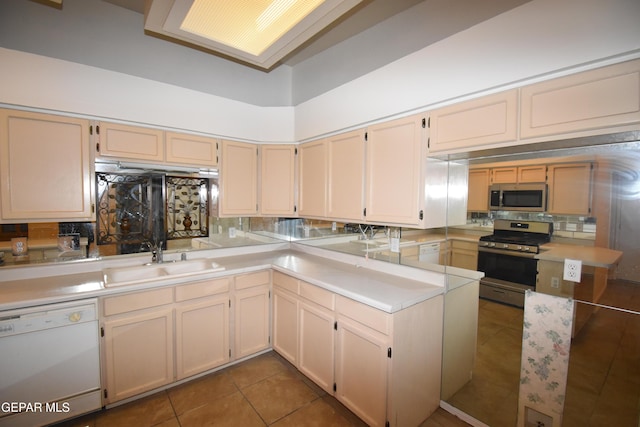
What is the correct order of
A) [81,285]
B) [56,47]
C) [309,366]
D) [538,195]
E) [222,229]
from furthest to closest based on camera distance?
[222,229], [309,366], [56,47], [81,285], [538,195]

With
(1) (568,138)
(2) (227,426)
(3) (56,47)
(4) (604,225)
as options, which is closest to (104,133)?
(3) (56,47)

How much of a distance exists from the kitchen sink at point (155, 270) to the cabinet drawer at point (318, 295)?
2.50ft

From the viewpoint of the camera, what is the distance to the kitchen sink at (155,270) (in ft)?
7.16

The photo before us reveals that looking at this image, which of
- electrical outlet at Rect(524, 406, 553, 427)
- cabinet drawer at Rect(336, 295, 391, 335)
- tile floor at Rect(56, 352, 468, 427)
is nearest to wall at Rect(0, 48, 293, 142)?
cabinet drawer at Rect(336, 295, 391, 335)

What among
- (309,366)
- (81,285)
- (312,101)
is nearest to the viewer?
(81,285)

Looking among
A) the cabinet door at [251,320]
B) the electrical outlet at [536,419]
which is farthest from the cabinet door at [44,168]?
the electrical outlet at [536,419]

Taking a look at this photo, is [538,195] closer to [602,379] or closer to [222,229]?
[602,379]

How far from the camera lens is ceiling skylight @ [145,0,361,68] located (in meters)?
1.20

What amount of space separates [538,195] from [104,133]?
3.11 meters

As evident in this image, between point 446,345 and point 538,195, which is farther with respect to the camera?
point 446,345

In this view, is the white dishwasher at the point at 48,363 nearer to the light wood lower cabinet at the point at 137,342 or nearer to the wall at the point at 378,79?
the light wood lower cabinet at the point at 137,342

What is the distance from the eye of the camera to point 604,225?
140cm

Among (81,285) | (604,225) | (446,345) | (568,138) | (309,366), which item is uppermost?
(568,138)

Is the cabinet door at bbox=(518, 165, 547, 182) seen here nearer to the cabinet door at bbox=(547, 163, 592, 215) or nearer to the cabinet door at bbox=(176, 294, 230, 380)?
the cabinet door at bbox=(547, 163, 592, 215)
